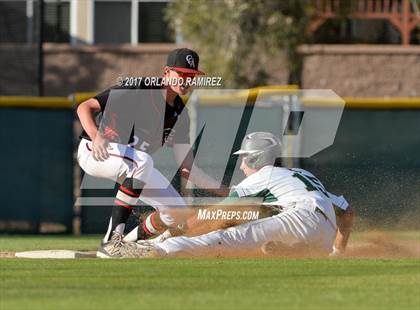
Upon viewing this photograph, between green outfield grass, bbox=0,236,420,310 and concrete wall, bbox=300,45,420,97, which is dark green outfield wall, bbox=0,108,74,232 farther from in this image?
concrete wall, bbox=300,45,420,97

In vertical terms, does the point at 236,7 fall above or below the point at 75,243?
above

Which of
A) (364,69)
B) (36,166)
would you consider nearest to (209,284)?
(36,166)

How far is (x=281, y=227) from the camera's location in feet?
35.9

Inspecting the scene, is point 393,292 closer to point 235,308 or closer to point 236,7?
point 235,308

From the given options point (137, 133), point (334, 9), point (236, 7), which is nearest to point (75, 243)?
point (137, 133)

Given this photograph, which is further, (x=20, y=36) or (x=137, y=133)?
(x=20, y=36)

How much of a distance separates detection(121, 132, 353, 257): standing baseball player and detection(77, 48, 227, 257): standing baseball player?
1.44 feet

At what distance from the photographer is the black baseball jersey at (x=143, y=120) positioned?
1118 centimetres

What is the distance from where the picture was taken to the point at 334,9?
933 inches

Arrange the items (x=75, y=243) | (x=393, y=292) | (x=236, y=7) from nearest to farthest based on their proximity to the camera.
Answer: (x=393, y=292) → (x=75, y=243) → (x=236, y=7)

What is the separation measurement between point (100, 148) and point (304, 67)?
13720 millimetres

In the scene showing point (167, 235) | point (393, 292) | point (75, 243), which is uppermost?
point (393, 292)

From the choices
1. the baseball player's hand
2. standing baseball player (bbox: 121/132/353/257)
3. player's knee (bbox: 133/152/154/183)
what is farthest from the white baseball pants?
the baseball player's hand

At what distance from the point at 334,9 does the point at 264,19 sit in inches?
60.4
